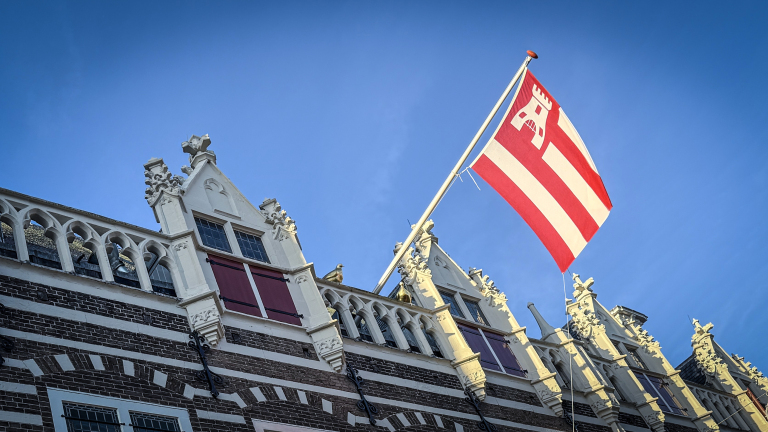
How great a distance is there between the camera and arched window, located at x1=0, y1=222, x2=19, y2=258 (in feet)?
42.0

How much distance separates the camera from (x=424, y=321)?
19.5 m

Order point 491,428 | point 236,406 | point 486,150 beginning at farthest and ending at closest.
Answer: point 486,150
point 491,428
point 236,406

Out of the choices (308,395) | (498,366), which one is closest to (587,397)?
(498,366)

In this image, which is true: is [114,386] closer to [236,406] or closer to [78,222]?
[236,406]

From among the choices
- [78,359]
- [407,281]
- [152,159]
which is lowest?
[78,359]

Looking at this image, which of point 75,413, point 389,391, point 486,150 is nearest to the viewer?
point 75,413

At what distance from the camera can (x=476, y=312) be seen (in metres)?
22.6

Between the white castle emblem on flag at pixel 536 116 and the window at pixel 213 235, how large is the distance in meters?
8.22

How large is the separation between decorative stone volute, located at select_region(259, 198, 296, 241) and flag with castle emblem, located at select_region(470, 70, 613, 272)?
515cm

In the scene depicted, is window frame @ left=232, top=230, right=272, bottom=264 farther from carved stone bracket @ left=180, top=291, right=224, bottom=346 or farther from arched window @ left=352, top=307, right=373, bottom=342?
carved stone bracket @ left=180, top=291, right=224, bottom=346

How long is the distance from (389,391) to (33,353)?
741 cm

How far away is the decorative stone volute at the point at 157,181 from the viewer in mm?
15844

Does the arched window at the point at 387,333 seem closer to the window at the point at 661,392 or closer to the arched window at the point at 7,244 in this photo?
the arched window at the point at 7,244

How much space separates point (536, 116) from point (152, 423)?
12693 millimetres
